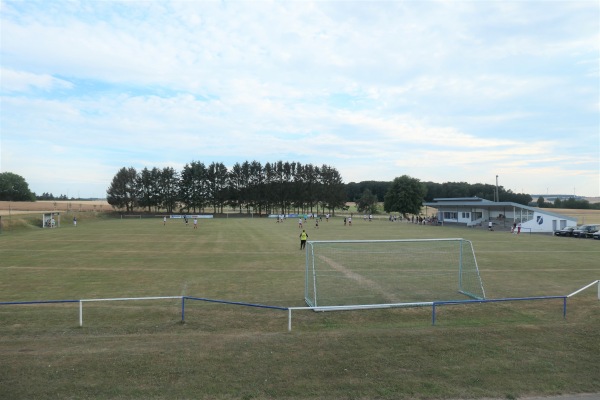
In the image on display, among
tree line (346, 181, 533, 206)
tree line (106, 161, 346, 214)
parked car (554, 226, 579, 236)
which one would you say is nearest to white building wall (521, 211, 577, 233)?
parked car (554, 226, 579, 236)

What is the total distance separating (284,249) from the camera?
100 feet

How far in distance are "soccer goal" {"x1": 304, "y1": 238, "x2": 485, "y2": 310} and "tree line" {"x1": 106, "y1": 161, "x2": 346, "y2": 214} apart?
85.8 m

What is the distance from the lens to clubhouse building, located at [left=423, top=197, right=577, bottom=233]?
169ft

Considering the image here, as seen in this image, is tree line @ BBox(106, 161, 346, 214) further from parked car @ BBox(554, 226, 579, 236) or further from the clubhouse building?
parked car @ BBox(554, 226, 579, 236)

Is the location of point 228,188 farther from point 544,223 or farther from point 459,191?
point 459,191

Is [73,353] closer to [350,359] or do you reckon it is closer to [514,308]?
[350,359]

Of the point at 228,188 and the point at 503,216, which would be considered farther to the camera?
the point at 228,188

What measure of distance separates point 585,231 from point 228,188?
8297 centimetres

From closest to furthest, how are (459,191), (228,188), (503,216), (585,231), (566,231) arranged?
(585,231), (566,231), (503,216), (228,188), (459,191)

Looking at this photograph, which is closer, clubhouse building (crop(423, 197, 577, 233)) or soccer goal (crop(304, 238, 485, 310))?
soccer goal (crop(304, 238, 485, 310))

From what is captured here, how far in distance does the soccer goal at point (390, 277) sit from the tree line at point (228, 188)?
8575cm

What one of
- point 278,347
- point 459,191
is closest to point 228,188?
point 459,191

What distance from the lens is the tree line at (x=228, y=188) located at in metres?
105

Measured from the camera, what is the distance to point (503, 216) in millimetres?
59281
